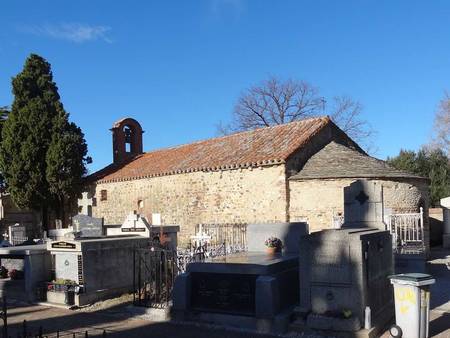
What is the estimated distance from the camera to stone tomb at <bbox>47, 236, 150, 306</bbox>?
11078mm

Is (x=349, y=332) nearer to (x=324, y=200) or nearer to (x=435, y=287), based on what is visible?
(x=435, y=287)

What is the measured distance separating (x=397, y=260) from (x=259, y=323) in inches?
258

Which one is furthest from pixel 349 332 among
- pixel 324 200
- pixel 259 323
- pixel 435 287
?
pixel 324 200

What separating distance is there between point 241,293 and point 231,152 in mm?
14358

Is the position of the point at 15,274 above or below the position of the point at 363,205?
below

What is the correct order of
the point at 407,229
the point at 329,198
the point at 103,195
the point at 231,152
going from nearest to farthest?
the point at 407,229 → the point at 329,198 → the point at 231,152 → the point at 103,195

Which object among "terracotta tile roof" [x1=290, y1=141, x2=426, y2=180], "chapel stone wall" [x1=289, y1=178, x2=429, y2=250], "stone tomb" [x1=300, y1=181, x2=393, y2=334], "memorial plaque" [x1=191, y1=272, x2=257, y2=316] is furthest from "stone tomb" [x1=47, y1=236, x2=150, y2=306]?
"terracotta tile roof" [x1=290, y1=141, x2=426, y2=180]

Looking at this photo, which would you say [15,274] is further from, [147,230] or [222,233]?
[222,233]

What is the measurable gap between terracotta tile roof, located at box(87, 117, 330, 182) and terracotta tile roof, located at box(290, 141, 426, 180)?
969 mm

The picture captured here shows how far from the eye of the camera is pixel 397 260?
13047mm

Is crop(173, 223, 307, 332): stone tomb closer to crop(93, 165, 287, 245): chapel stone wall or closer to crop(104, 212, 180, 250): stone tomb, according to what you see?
crop(104, 212, 180, 250): stone tomb

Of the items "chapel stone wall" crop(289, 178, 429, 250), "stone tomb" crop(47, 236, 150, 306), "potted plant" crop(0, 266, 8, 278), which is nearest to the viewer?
"stone tomb" crop(47, 236, 150, 306)

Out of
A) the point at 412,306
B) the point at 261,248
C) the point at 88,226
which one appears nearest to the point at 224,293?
the point at 261,248

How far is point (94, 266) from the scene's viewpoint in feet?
37.0
